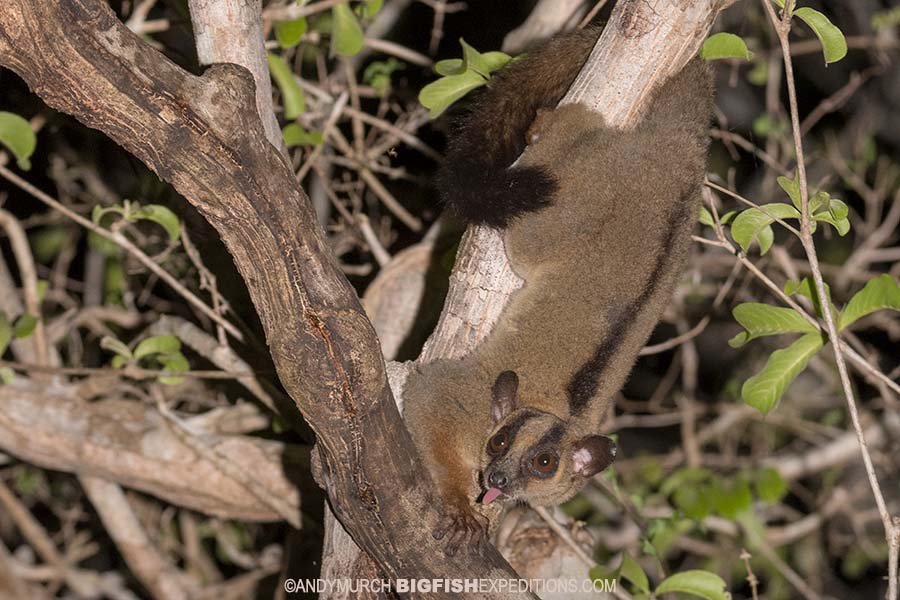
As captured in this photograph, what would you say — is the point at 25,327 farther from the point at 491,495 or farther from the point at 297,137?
the point at 491,495

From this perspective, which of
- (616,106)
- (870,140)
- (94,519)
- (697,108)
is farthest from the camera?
(870,140)

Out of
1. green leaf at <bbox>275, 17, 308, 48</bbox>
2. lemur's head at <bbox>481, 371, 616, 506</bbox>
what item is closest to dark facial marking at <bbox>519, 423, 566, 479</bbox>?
lemur's head at <bbox>481, 371, 616, 506</bbox>

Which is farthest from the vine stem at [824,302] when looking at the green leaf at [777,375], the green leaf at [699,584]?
the green leaf at [699,584]

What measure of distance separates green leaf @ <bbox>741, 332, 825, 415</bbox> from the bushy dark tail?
937 millimetres

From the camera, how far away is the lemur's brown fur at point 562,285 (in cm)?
331

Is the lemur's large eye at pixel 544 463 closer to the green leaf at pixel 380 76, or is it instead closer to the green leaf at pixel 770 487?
the green leaf at pixel 770 487

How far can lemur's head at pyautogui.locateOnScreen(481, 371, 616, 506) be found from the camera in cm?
329

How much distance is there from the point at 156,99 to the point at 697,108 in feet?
6.49

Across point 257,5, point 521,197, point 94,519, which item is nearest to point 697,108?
point 521,197

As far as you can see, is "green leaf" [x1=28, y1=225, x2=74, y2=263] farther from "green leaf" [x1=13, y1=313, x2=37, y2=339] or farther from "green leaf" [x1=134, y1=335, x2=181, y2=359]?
"green leaf" [x1=134, y1=335, x2=181, y2=359]

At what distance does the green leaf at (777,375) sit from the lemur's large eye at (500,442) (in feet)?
2.66

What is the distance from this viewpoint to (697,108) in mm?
3473

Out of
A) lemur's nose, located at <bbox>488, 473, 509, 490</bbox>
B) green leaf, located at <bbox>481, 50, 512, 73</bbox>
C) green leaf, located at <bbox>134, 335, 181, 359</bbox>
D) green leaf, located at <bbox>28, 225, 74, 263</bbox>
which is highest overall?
green leaf, located at <bbox>481, 50, 512, 73</bbox>

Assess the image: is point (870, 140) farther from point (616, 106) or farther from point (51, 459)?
point (51, 459)
